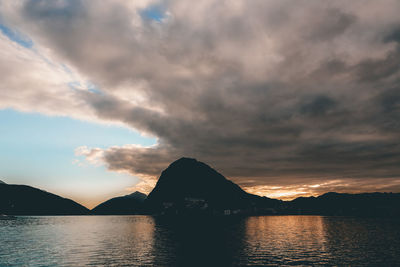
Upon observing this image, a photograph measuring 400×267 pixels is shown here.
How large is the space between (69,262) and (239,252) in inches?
1833

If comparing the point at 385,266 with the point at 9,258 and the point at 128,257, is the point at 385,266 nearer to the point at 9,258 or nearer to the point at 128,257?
the point at 128,257

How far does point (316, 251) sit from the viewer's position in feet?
260

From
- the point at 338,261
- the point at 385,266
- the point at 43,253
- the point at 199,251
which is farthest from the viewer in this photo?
the point at 199,251

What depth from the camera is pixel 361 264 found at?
203 feet

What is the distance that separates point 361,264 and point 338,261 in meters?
4.98

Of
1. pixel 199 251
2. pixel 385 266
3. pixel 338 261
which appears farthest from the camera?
pixel 199 251

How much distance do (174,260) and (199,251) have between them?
52.3 ft

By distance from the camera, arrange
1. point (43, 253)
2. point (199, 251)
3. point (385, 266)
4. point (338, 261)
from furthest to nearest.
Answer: point (199, 251) → point (43, 253) → point (338, 261) → point (385, 266)

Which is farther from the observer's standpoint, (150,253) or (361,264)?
(150,253)

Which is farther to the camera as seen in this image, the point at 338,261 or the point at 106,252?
the point at 106,252

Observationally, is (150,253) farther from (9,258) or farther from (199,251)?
(9,258)

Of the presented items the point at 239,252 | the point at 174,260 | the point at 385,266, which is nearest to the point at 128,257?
the point at 174,260

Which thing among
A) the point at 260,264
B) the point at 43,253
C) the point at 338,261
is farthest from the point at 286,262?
the point at 43,253

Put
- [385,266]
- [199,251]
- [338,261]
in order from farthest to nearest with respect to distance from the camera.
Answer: [199,251]
[338,261]
[385,266]
